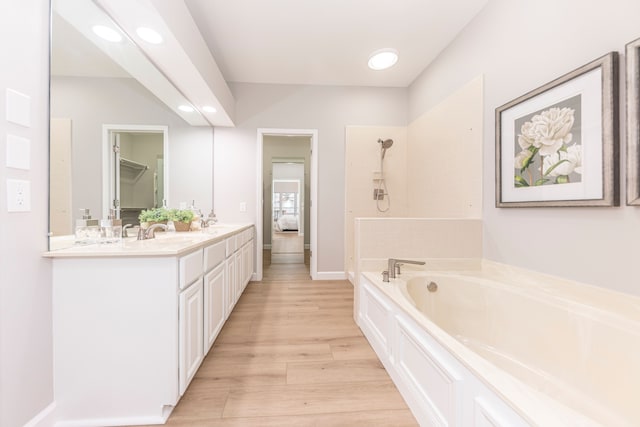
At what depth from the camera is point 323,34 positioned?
2637 mm

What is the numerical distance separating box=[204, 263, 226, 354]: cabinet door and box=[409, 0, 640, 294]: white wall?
6.80 feet

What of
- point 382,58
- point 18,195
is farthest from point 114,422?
point 382,58

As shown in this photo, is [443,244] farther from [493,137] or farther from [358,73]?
[358,73]

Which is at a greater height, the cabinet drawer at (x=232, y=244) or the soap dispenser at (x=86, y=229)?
the soap dispenser at (x=86, y=229)

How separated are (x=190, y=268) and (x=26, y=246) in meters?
0.64

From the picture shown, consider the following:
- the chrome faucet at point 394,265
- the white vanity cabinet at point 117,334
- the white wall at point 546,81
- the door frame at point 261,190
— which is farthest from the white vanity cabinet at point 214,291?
the white wall at point 546,81

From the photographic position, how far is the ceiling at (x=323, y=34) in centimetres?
227

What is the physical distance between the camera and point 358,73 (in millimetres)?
3416

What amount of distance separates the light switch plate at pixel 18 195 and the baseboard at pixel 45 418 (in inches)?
34.3

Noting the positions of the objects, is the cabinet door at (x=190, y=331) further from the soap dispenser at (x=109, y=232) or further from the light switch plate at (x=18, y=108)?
the light switch plate at (x=18, y=108)

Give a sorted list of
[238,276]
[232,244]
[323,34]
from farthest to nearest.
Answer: [238,276], [323,34], [232,244]

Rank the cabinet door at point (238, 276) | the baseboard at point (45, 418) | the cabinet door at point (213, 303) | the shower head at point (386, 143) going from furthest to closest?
1. the shower head at point (386, 143)
2. the cabinet door at point (238, 276)
3. the cabinet door at point (213, 303)
4. the baseboard at point (45, 418)

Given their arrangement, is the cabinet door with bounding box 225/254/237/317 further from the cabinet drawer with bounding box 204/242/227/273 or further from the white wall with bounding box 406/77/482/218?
the white wall with bounding box 406/77/482/218

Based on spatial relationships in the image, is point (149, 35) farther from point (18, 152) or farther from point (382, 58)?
point (382, 58)
